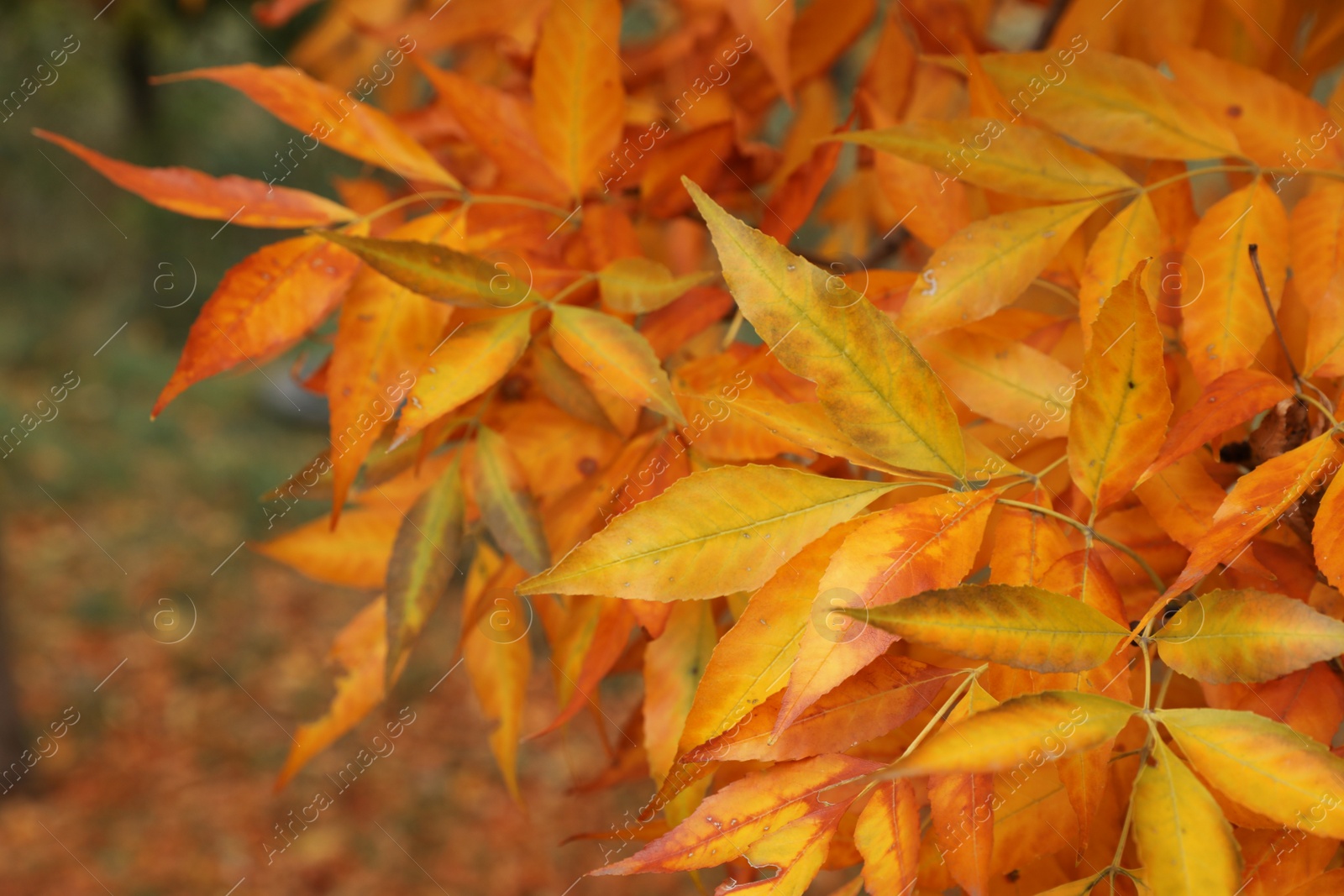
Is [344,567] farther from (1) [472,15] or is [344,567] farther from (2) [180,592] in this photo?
(2) [180,592]

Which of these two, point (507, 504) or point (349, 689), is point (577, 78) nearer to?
point (507, 504)

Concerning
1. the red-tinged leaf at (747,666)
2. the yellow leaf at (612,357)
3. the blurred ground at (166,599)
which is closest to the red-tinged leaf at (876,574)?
the red-tinged leaf at (747,666)

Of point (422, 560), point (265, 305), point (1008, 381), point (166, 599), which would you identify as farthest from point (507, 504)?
point (166, 599)

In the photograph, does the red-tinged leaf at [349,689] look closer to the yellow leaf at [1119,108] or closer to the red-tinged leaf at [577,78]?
the red-tinged leaf at [577,78]

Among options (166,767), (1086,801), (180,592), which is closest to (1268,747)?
(1086,801)

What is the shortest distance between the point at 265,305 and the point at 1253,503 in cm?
47

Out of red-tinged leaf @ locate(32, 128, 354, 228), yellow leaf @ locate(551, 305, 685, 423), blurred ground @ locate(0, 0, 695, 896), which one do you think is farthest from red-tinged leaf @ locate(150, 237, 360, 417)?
blurred ground @ locate(0, 0, 695, 896)

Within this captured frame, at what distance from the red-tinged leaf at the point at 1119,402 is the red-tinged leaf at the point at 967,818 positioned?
98 mm

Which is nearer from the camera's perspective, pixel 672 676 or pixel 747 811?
pixel 747 811

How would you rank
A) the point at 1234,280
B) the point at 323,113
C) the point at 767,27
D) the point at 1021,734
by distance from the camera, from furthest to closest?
the point at 767,27 < the point at 323,113 < the point at 1234,280 < the point at 1021,734

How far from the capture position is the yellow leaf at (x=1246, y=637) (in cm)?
34

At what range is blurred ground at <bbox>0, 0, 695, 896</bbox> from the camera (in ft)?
8.14

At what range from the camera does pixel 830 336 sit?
39cm

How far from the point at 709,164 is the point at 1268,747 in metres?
0.48
